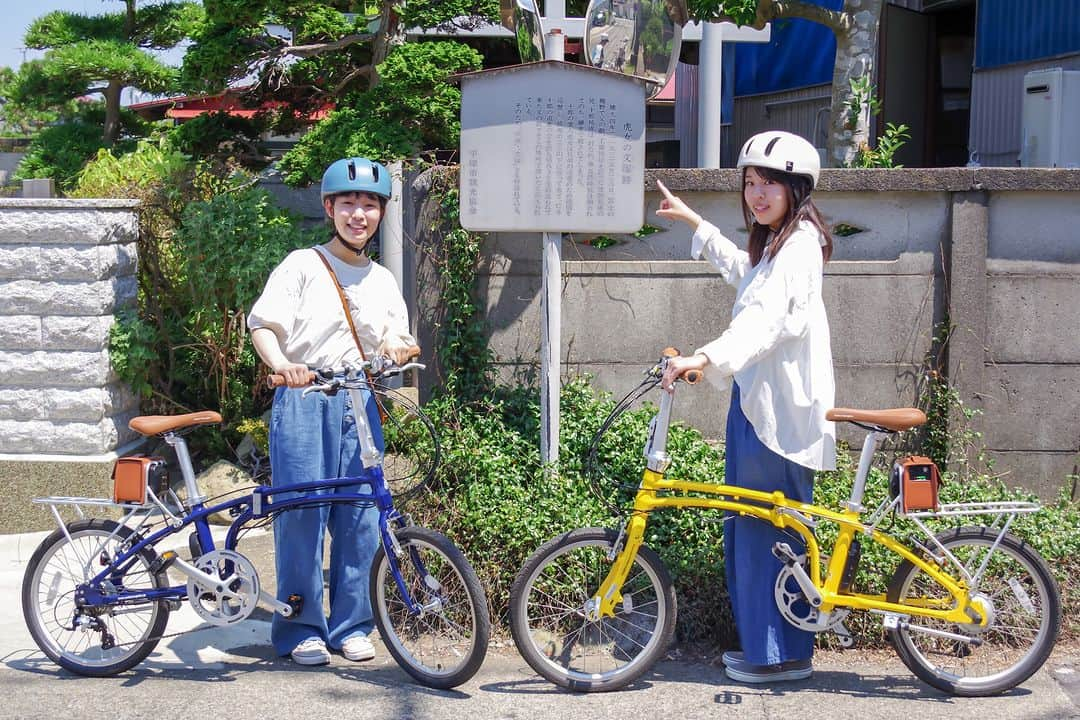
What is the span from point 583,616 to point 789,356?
1348mm

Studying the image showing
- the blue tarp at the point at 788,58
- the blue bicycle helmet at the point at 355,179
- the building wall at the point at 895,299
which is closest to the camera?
the blue bicycle helmet at the point at 355,179

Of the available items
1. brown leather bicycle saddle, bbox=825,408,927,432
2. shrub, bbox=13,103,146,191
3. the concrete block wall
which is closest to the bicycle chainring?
the concrete block wall

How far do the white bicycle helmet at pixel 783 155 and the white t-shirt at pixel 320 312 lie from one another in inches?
63.9

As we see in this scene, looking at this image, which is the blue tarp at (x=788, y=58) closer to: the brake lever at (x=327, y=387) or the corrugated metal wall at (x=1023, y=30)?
the corrugated metal wall at (x=1023, y=30)

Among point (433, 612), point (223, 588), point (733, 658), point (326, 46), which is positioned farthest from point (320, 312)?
point (326, 46)

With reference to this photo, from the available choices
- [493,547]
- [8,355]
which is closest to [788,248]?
[493,547]

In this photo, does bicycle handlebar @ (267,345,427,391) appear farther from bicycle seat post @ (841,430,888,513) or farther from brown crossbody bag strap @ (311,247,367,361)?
bicycle seat post @ (841,430,888,513)

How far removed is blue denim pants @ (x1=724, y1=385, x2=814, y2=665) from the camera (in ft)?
14.7

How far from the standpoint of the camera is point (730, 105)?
14.1 meters

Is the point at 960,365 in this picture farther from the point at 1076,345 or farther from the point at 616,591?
the point at 616,591

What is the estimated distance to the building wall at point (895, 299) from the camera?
588 centimetres

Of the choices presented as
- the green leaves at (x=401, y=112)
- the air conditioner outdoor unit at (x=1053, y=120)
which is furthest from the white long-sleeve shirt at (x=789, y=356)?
the air conditioner outdoor unit at (x=1053, y=120)

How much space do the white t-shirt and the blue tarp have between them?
734cm

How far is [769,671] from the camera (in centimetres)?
454
